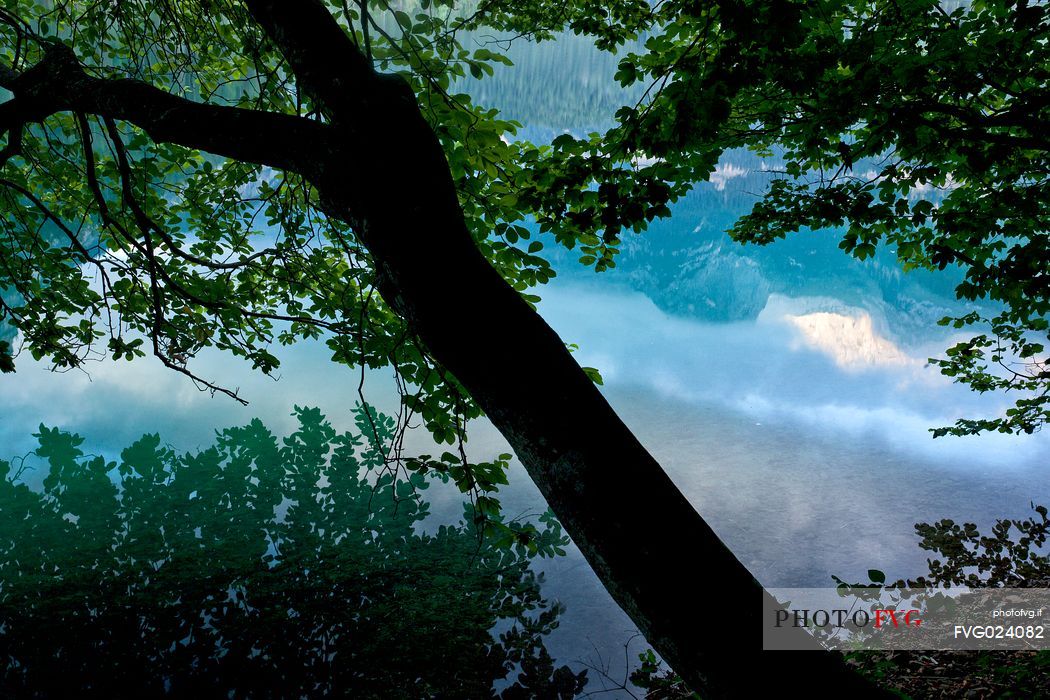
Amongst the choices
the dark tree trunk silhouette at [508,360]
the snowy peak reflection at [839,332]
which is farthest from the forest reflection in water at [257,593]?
the snowy peak reflection at [839,332]

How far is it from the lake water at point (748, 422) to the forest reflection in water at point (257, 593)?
96 centimetres

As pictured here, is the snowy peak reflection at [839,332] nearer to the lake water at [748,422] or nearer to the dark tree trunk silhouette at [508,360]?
the lake water at [748,422]

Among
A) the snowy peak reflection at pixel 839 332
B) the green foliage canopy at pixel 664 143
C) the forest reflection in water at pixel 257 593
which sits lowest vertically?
the forest reflection in water at pixel 257 593

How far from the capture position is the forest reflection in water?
734 cm

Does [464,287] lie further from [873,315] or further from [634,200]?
[873,315]

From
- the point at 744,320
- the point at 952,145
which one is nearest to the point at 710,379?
the point at 744,320

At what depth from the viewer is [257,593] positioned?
348 inches

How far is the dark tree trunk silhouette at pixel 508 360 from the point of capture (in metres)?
1.60

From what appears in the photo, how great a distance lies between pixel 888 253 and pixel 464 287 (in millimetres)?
53329

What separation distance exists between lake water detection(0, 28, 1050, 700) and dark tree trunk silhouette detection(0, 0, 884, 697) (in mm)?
125

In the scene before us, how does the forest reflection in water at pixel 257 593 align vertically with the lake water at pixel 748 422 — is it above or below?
below

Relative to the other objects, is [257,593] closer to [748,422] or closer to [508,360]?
[508,360]

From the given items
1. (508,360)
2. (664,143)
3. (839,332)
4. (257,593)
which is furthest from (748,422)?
(508,360)

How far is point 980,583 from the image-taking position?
6684 millimetres
